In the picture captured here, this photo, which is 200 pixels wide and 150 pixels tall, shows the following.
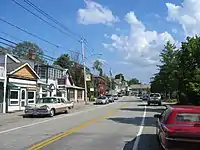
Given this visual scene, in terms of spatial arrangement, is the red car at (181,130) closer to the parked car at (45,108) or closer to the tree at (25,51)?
the parked car at (45,108)

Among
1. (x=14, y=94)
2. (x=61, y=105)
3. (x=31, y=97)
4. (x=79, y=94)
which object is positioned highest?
(x=79, y=94)

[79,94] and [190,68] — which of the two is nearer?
[190,68]

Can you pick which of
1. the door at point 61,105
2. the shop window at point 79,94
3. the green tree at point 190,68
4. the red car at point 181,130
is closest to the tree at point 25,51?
the shop window at point 79,94

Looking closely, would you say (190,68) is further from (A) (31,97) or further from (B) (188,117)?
(B) (188,117)

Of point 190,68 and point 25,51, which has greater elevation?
point 25,51

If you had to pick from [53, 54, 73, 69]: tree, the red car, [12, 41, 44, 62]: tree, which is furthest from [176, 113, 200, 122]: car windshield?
[53, 54, 73, 69]: tree

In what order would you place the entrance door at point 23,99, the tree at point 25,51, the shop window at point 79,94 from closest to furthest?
the entrance door at point 23,99 → the tree at point 25,51 → the shop window at point 79,94

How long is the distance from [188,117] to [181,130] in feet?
3.50

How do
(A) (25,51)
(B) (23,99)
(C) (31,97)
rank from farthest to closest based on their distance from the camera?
(A) (25,51) → (C) (31,97) → (B) (23,99)

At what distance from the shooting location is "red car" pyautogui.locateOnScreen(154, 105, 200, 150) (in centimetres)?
888

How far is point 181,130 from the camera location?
Result: 9109 millimetres

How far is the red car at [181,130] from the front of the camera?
8.88 meters

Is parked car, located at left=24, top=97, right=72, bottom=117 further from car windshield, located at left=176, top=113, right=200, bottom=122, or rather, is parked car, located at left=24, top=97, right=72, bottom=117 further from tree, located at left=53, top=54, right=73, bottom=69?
tree, located at left=53, top=54, right=73, bottom=69

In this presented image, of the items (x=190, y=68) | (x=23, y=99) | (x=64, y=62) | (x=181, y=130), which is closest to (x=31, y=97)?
(x=23, y=99)
